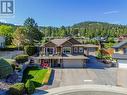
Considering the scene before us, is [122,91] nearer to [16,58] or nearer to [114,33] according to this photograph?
[16,58]

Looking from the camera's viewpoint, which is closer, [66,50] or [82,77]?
[82,77]

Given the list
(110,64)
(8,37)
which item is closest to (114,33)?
→ (8,37)

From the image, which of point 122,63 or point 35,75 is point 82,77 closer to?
point 35,75

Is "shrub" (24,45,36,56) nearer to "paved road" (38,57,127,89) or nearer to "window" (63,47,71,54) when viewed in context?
"window" (63,47,71,54)

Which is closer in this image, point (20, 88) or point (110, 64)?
point (20, 88)

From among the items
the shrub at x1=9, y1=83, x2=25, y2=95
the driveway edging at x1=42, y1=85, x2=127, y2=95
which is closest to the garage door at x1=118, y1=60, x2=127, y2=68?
the driveway edging at x1=42, y1=85, x2=127, y2=95

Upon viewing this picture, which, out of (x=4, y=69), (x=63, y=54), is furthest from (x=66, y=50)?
(x=4, y=69)
